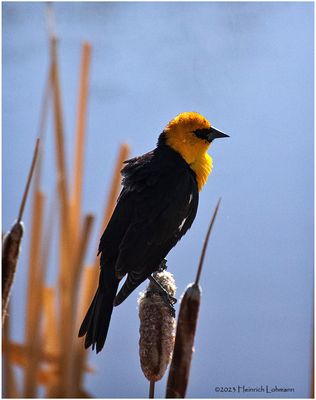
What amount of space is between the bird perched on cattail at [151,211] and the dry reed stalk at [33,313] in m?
0.08

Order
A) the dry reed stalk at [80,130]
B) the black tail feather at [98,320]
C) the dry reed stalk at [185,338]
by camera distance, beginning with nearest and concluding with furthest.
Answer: the dry reed stalk at [185,338] → the black tail feather at [98,320] → the dry reed stalk at [80,130]

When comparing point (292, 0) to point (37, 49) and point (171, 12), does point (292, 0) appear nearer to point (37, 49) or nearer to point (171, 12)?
point (171, 12)

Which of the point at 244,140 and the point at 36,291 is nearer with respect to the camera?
the point at 36,291

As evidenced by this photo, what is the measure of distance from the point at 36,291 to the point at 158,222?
241mm

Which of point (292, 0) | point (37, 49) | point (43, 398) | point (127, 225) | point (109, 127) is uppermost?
point (292, 0)

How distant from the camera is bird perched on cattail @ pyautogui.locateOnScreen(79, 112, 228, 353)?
0.98 metres

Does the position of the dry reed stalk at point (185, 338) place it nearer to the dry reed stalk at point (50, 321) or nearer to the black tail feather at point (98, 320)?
the black tail feather at point (98, 320)

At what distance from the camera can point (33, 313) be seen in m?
0.98

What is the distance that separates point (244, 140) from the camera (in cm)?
117

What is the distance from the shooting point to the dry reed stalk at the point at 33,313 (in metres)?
0.98

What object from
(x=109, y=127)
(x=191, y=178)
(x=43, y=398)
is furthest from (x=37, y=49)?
(x=43, y=398)

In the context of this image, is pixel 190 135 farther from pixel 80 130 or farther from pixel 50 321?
pixel 50 321

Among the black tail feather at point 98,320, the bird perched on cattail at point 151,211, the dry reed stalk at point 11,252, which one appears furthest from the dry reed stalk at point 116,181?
the dry reed stalk at point 11,252

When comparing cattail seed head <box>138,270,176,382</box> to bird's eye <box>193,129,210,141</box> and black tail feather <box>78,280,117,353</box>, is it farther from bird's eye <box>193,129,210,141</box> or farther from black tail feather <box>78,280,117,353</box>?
bird's eye <box>193,129,210,141</box>
